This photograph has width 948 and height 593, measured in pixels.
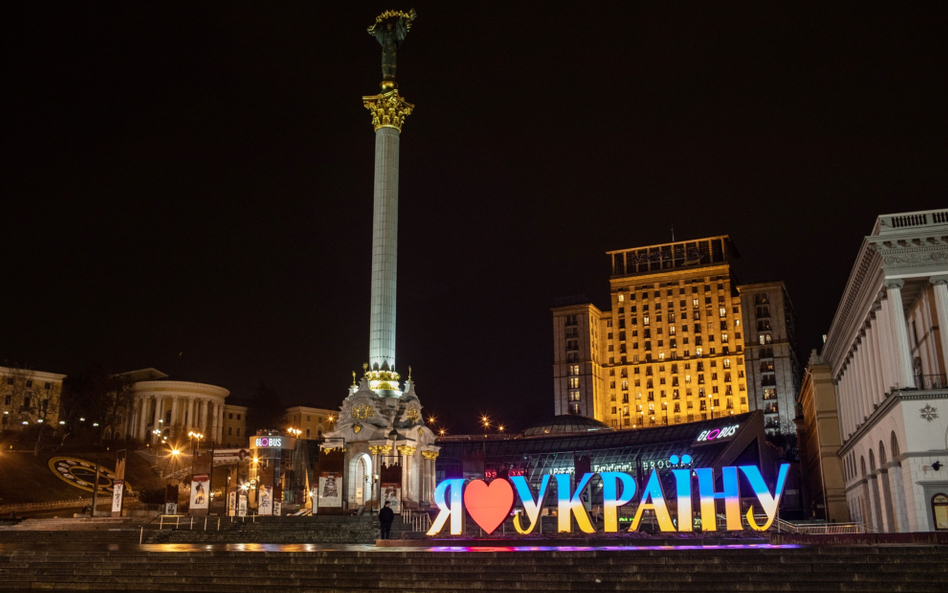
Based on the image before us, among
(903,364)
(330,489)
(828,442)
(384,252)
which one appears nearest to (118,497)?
(330,489)

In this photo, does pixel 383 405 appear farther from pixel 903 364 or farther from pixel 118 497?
pixel 903 364

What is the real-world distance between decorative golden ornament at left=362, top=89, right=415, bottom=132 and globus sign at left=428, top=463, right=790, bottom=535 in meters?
38.7

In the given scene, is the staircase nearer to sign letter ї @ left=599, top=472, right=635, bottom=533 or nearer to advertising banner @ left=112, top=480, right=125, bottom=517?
sign letter ї @ left=599, top=472, right=635, bottom=533

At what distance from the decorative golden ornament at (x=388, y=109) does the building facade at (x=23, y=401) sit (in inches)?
2468

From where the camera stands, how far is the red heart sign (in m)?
30.6

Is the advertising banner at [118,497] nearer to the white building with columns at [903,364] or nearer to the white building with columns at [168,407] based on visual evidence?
the white building with columns at [903,364]

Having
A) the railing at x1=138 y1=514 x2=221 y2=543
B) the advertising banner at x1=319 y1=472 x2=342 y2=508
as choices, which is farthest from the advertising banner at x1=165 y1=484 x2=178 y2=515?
the advertising banner at x1=319 y1=472 x2=342 y2=508

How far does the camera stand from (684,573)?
2081 centimetres

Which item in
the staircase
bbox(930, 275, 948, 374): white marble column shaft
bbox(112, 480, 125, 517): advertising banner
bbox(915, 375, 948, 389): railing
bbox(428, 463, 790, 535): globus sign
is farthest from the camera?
bbox(112, 480, 125, 517): advertising banner

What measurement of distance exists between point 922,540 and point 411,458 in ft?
125

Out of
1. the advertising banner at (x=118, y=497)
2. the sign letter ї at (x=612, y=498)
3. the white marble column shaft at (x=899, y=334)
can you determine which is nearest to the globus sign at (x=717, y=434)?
the white marble column shaft at (x=899, y=334)

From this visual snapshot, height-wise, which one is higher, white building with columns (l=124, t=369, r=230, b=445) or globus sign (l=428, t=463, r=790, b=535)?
white building with columns (l=124, t=369, r=230, b=445)

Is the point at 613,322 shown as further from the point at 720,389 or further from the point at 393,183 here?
the point at 393,183

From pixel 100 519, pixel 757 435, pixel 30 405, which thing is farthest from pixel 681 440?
pixel 30 405
